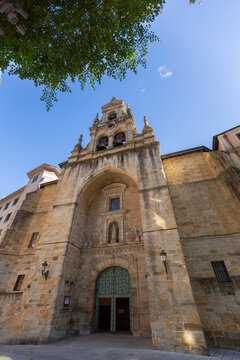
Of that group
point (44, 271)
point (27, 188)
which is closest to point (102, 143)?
point (44, 271)

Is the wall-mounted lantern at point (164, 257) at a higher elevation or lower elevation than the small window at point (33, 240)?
lower

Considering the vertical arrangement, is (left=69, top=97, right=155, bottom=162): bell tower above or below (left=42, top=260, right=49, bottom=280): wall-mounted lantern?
above

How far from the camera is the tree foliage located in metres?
6.30

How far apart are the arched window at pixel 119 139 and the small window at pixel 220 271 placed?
10.7 metres

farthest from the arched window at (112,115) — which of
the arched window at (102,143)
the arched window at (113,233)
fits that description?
the arched window at (113,233)

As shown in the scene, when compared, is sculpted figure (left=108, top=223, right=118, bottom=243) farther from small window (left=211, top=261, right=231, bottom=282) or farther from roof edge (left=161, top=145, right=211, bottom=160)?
roof edge (left=161, top=145, right=211, bottom=160)

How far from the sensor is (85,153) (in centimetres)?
1451

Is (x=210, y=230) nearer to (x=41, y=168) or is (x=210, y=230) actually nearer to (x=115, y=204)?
(x=115, y=204)

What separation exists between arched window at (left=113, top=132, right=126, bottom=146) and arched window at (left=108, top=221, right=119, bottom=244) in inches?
270

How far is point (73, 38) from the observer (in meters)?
6.80

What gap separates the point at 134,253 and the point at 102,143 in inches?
392

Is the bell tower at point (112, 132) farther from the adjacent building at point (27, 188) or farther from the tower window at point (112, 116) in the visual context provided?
the adjacent building at point (27, 188)

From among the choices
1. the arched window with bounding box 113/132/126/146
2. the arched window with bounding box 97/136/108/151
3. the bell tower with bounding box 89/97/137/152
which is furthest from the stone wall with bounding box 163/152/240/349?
the arched window with bounding box 97/136/108/151

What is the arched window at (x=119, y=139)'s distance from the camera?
46.9 feet
